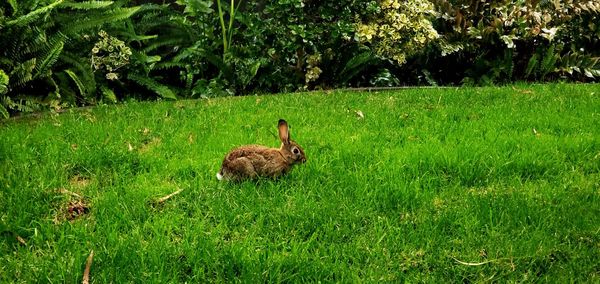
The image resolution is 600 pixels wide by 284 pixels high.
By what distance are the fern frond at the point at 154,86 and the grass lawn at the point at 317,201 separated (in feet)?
6.36

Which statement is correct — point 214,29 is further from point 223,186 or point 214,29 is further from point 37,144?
point 223,186

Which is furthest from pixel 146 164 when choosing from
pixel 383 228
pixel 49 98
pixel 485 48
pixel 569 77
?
pixel 569 77

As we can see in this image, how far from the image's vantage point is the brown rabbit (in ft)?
12.4

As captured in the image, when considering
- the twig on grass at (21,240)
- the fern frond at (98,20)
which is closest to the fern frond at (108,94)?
the fern frond at (98,20)

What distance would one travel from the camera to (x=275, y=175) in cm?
390

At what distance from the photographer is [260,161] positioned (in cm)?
383

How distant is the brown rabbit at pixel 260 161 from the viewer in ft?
12.4

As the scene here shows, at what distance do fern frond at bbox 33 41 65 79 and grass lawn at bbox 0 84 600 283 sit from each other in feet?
4.02

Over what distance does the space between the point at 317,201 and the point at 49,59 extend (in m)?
4.44

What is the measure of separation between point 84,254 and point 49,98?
455cm

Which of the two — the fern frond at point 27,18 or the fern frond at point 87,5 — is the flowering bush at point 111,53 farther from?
the fern frond at point 27,18

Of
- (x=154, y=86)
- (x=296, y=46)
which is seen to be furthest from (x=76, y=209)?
(x=296, y=46)

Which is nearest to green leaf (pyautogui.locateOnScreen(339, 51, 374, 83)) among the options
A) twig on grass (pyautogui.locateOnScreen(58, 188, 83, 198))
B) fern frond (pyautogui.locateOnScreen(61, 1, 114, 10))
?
fern frond (pyautogui.locateOnScreen(61, 1, 114, 10))

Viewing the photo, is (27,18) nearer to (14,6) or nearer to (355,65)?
(14,6)
